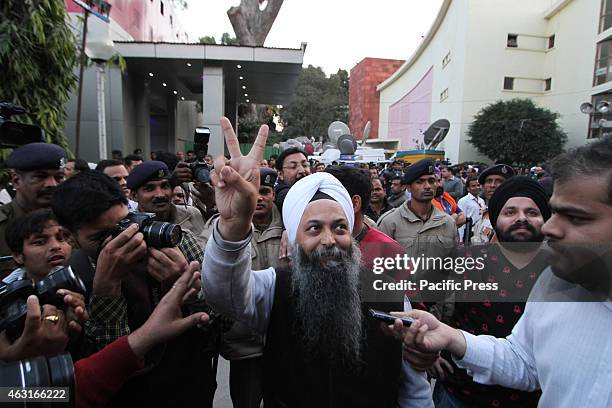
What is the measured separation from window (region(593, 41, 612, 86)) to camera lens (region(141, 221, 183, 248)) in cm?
2675

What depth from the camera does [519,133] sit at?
23359 millimetres

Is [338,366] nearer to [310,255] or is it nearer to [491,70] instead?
[310,255]

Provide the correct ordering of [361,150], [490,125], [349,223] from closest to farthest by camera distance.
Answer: [349,223]
[361,150]
[490,125]

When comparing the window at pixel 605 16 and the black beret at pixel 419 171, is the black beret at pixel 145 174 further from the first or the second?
the window at pixel 605 16

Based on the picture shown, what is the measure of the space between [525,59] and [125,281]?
105 feet

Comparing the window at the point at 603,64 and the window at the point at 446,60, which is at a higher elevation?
the window at the point at 446,60

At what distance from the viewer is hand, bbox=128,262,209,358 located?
131 centimetres

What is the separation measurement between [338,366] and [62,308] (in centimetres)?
94

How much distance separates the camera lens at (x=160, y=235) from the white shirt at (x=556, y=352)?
1.11m

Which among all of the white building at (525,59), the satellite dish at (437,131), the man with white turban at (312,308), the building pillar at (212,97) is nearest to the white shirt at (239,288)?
the man with white turban at (312,308)

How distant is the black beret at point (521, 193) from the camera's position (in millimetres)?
1800

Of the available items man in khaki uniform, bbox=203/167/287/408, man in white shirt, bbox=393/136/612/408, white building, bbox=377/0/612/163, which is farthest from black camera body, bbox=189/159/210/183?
white building, bbox=377/0/612/163

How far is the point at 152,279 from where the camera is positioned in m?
1.55

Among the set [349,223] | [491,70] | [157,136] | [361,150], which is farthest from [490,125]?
[349,223]
